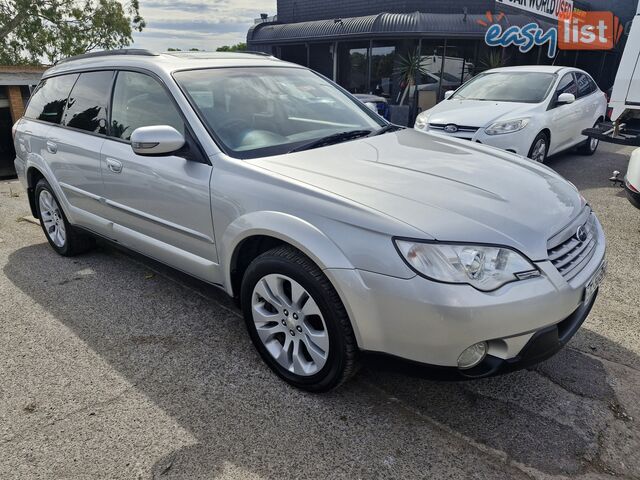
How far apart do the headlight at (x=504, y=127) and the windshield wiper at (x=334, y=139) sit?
375 cm


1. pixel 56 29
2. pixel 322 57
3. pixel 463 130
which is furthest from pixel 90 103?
pixel 56 29

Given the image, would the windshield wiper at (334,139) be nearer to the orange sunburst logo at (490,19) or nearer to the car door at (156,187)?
the car door at (156,187)

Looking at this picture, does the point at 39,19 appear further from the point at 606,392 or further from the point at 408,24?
the point at 606,392

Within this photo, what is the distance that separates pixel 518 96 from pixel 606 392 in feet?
18.9

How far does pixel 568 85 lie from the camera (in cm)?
770

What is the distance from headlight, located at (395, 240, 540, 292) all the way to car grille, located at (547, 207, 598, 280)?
10.5 inches

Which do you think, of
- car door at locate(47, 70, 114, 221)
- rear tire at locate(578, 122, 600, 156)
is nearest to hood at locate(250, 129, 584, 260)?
car door at locate(47, 70, 114, 221)

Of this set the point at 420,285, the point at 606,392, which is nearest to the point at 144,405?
the point at 420,285

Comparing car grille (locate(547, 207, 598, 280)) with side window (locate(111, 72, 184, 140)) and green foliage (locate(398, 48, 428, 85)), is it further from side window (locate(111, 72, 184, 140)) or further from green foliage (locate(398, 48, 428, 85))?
green foliage (locate(398, 48, 428, 85))

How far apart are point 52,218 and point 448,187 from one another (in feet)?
12.7

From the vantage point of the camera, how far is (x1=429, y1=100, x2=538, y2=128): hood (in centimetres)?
664

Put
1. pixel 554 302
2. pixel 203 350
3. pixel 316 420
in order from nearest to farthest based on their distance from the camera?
pixel 554 302 → pixel 316 420 → pixel 203 350

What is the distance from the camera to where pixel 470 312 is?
6.45ft

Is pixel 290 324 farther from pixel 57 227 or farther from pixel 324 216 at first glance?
pixel 57 227
